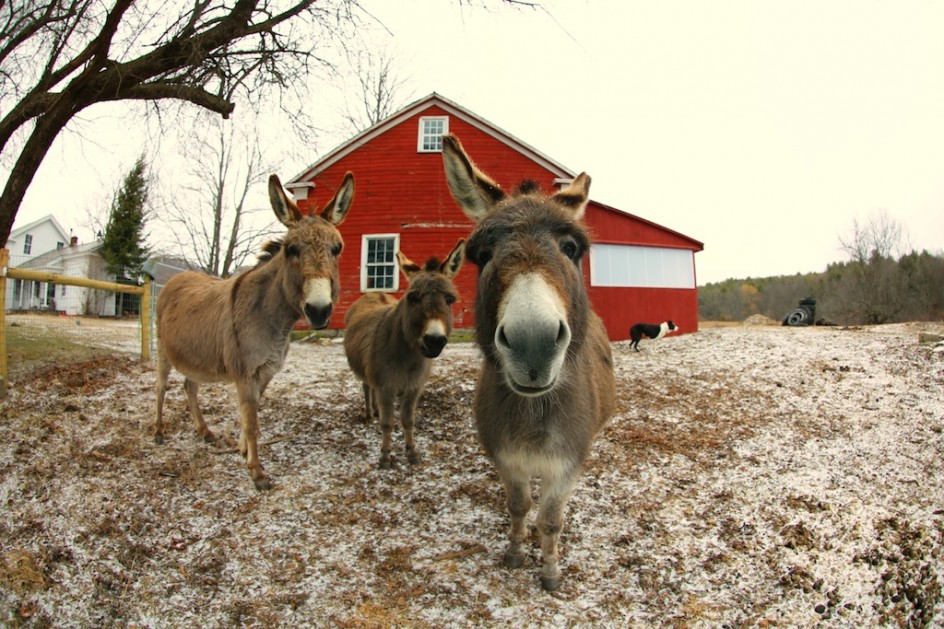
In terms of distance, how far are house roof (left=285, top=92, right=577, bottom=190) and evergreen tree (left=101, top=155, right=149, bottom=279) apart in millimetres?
25113

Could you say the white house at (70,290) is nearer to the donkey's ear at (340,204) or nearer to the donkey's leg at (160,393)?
the donkey's leg at (160,393)

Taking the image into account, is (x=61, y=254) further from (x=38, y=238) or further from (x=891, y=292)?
(x=891, y=292)

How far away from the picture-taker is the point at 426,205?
1534 centimetres

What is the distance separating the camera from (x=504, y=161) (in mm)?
15641

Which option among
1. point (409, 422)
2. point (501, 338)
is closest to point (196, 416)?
point (409, 422)

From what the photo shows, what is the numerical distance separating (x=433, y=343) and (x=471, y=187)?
220 centimetres

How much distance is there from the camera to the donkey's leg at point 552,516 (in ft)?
10.2

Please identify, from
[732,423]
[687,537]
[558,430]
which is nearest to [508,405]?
[558,430]

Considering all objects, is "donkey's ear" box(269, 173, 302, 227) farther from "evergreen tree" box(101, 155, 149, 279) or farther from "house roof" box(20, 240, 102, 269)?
"house roof" box(20, 240, 102, 269)

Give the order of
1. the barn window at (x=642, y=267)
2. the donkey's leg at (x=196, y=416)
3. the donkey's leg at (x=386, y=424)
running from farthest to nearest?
the barn window at (x=642, y=267) → the donkey's leg at (x=196, y=416) → the donkey's leg at (x=386, y=424)

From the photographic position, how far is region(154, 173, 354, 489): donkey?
421 centimetres

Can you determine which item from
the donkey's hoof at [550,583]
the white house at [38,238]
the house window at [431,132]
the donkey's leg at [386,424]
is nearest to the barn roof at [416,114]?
the house window at [431,132]

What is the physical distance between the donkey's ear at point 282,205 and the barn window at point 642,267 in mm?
12381

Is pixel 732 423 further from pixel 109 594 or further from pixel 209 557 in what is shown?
pixel 109 594
